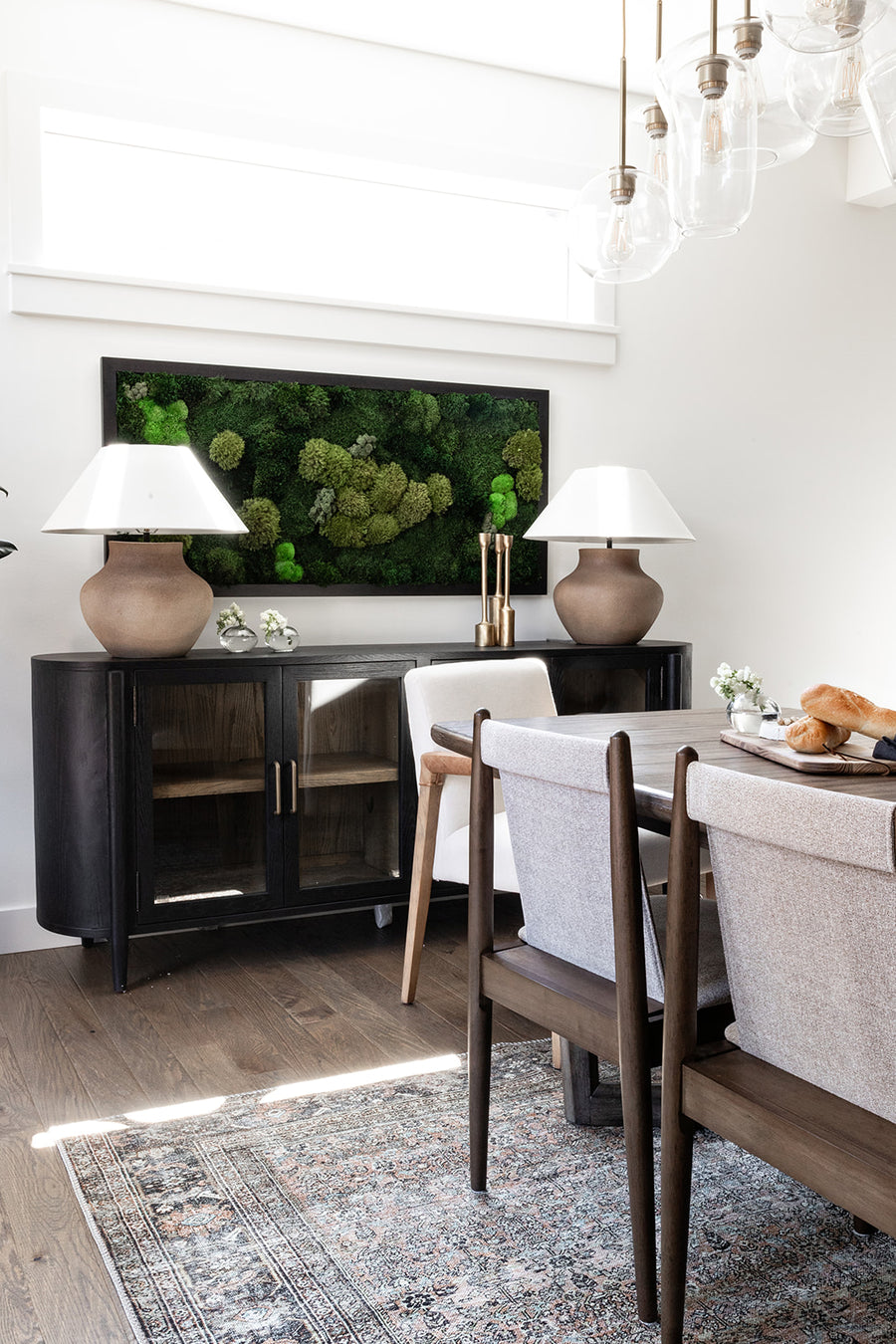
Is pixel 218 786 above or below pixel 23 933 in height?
above

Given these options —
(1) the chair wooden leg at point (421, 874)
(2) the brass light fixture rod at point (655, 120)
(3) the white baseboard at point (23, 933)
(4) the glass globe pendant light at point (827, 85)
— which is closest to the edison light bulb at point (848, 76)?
(4) the glass globe pendant light at point (827, 85)

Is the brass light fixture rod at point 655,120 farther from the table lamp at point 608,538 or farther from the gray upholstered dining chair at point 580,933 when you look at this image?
the table lamp at point 608,538

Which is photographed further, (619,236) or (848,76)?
(619,236)

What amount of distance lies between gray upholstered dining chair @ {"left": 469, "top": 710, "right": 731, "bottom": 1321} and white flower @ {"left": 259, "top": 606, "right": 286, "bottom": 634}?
1.47 metres

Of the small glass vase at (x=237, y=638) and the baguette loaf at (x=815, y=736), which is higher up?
the small glass vase at (x=237, y=638)

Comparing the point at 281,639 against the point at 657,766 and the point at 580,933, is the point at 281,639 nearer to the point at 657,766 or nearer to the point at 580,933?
the point at 657,766

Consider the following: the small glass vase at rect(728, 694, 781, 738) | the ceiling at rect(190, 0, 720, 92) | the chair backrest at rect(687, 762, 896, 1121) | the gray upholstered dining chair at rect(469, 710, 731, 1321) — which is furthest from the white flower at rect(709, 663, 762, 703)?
the ceiling at rect(190, 0, 720, 92)

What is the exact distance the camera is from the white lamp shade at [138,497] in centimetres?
296

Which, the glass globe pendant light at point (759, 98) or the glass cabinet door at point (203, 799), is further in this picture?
the glass cabinet door at point (203, 799)

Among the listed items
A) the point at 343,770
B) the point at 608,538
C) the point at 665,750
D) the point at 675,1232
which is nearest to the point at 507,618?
the point at 608,538

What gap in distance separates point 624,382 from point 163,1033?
2.75 meters

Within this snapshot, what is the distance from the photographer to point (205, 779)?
314 centimetres

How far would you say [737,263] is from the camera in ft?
14.4

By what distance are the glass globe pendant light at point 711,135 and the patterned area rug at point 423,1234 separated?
1.58 meters
